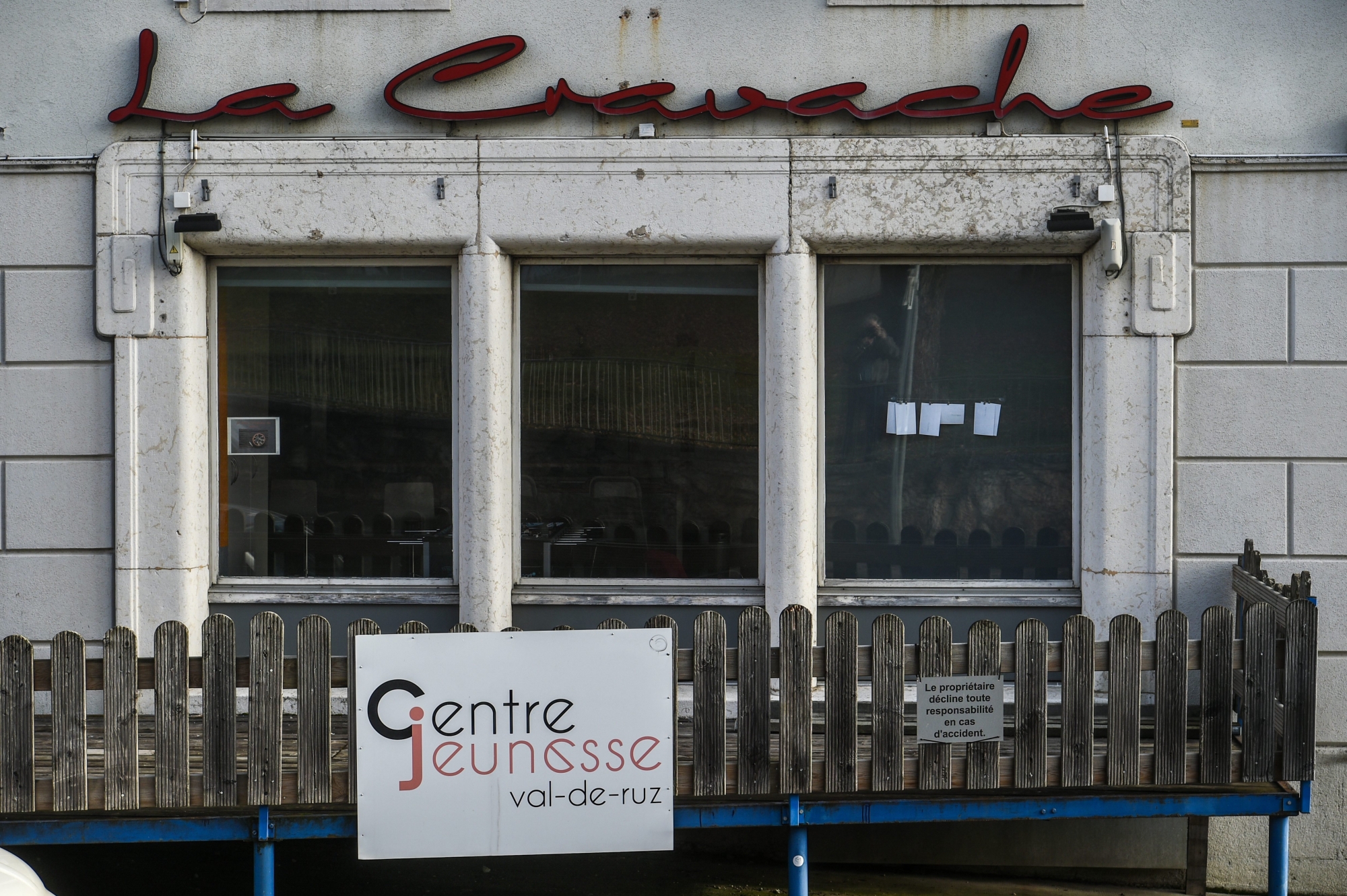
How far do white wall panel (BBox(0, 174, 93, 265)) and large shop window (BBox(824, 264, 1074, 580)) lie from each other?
151 inches

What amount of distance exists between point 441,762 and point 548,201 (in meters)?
2.82

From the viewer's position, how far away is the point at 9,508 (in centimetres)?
571

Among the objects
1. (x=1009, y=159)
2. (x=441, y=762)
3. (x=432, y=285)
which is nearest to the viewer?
(x=441, y=762)

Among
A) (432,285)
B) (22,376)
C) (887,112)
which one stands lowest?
(22,376)

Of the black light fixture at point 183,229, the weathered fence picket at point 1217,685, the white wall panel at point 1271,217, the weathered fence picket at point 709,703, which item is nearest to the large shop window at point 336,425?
the black light fixture at point 183,229

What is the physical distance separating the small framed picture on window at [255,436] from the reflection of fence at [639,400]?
1352 millimetres

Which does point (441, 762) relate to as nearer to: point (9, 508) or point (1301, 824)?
point (9, 508)

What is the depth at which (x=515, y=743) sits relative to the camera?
4273mm

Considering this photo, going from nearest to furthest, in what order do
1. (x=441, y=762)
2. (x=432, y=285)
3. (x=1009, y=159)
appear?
(x=441, y=762)
(x=1009, y=159)
(x=432, y=285)

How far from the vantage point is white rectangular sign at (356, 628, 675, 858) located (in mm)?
4242

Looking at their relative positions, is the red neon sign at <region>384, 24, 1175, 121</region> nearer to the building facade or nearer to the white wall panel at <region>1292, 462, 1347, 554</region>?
the building facade

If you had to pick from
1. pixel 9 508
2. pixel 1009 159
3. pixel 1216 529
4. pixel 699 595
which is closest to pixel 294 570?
pixel 9 508

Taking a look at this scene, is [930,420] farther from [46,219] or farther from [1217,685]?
[46,219]

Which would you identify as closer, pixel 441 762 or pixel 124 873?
pixel 441 762
